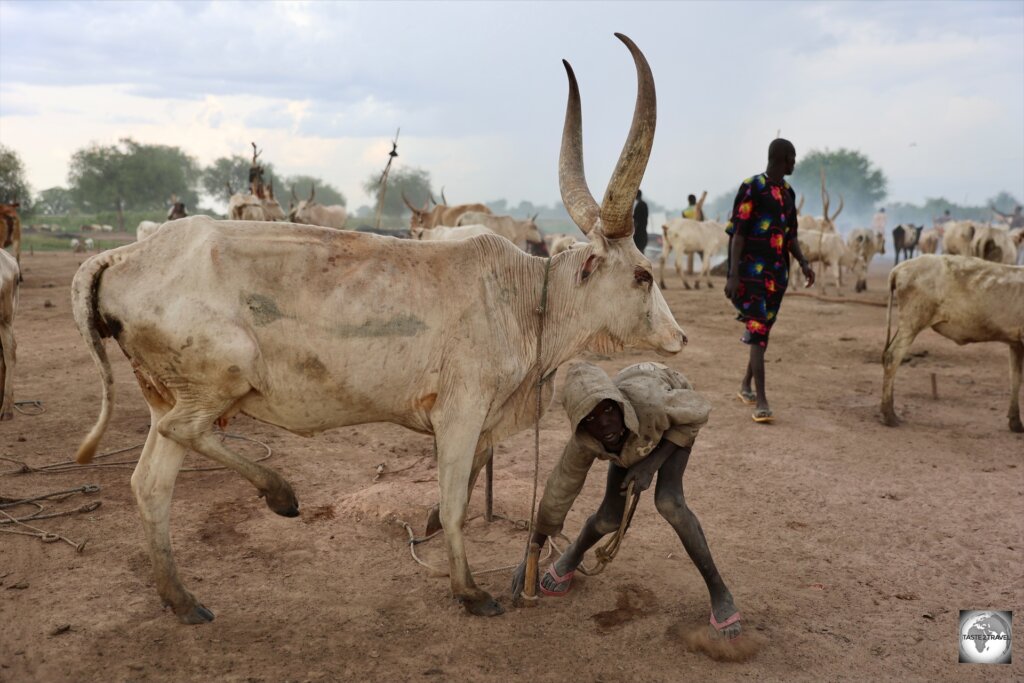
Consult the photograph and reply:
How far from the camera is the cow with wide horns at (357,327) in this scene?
314cm

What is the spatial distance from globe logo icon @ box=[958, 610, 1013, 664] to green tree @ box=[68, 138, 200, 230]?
5167cm

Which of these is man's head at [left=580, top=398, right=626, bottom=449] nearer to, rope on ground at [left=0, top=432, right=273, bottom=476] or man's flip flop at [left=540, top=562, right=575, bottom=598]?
man's flip flop at [left=540, top=562, right=575, bottom=598]

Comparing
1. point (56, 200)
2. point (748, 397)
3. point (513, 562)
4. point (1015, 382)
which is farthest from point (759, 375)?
point (56, 200)

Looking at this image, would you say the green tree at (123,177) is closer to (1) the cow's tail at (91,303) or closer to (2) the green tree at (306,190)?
(2) the green tree at (306,190)

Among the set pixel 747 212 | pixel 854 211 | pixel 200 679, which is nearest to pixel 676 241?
pixel 747 212

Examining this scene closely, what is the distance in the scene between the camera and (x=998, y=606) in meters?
3.71

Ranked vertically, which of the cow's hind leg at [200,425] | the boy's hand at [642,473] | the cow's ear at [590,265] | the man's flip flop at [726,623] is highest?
the cow's ear at [590,265]

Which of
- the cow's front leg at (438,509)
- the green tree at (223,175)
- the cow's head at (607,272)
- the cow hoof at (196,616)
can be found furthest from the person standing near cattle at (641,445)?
the green tree at (223,175)

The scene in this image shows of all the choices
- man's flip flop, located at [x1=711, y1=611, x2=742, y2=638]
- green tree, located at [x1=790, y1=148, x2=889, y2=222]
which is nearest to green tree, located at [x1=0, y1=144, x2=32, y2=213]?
man's flip flop, located at [x1=711, y1=611, x2=742, y2=638]

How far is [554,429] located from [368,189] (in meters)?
68.0

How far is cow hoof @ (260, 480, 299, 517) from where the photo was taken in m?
3.44

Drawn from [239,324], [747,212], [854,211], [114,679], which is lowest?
[114,679]

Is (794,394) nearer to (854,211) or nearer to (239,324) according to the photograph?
(239,324)

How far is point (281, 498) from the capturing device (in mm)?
3453
